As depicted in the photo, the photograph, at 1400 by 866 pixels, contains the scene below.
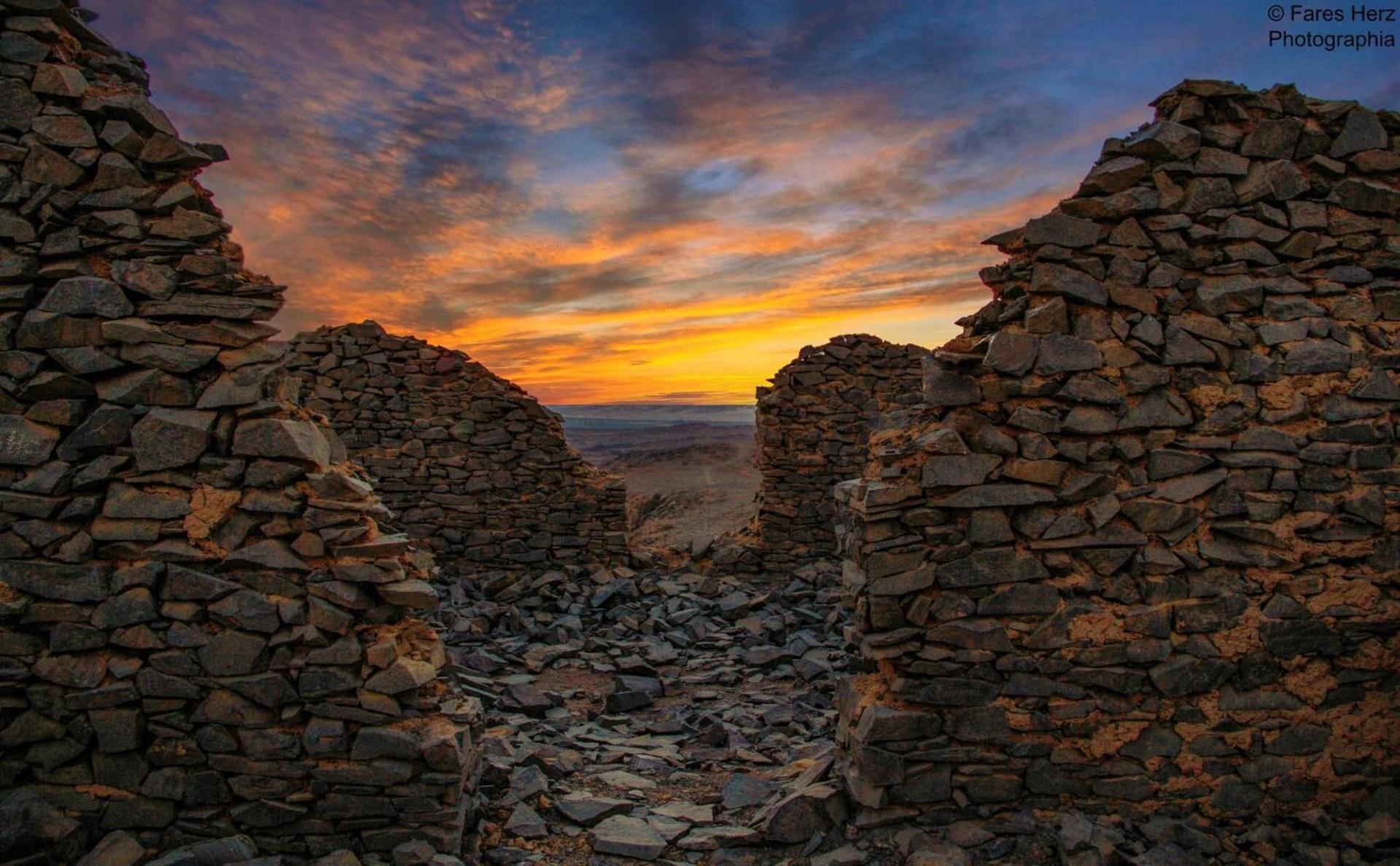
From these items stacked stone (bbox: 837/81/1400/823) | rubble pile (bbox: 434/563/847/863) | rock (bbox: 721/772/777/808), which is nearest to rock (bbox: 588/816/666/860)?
rubble pile (bbox: 434/563/847/863)

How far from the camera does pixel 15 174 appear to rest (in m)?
4.57

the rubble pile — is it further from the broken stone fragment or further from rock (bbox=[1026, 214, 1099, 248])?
rock (bbox=[1026, 214, 1099, 248])

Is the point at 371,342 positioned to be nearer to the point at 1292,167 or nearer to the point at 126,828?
the point at 126,828

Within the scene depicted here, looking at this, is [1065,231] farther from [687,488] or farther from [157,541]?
[687,488]

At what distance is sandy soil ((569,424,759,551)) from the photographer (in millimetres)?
21766

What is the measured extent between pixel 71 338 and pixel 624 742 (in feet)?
18.3

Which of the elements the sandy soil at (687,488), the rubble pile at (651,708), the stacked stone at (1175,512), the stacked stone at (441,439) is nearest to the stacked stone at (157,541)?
the rubble pile at (651,708)

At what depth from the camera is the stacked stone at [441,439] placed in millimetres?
12445

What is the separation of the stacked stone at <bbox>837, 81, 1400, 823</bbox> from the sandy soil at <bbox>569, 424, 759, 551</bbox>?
9.66 metres

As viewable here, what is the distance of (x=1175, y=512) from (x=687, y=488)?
27.4 metres

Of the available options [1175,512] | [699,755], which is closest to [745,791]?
[699,755]

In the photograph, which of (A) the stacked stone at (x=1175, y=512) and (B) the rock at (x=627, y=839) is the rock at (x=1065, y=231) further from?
(B) the rock at (x=627, y=839)

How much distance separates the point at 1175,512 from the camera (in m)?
4.98

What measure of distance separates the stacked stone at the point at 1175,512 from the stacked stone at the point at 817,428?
345 inches
